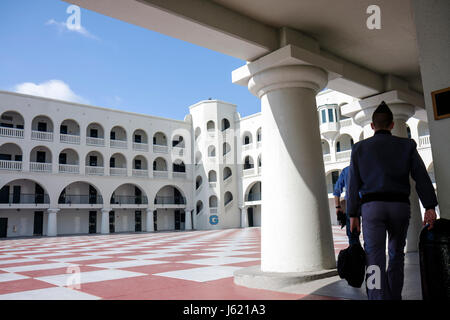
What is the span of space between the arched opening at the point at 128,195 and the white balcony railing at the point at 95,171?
341 cm

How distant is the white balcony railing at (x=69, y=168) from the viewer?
31636 millimetres

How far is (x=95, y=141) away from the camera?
33.9 metres

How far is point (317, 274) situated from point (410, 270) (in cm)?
155

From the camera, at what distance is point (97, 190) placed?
33875 millimetres

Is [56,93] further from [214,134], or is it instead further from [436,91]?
[436,91]

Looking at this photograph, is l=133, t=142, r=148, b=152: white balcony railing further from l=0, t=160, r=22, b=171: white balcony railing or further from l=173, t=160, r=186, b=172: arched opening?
Result: l=0, t=160, r=22, b=171: white balcony railing

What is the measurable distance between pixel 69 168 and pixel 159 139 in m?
10.4

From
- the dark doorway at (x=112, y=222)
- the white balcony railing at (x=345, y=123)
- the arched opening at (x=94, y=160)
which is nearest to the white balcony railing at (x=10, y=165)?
the arched opening at (x=94, y=160)

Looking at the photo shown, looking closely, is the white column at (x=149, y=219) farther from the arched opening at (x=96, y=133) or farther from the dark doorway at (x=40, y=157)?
the dark doorway at (x=40, y=157)

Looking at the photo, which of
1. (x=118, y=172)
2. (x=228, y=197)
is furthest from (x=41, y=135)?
(x=228, y=197)

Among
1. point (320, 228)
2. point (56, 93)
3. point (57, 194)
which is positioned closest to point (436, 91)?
point (320, 228)

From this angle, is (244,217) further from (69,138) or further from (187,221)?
(69,138)

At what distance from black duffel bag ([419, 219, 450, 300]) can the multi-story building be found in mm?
26181

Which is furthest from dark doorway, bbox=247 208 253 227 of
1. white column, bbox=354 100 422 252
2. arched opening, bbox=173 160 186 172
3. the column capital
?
the column capital
